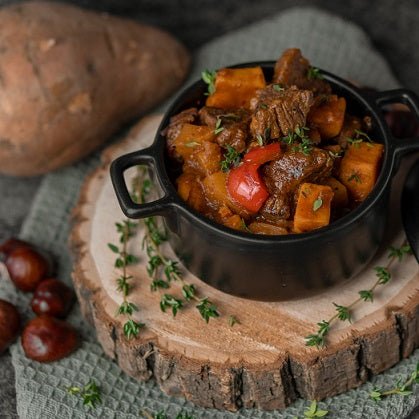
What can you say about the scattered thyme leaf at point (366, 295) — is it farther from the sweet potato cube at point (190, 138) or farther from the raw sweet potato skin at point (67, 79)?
the raw sweet potato skin at point (67, 79)

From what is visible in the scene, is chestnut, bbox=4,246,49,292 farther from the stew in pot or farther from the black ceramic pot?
the stew in pot

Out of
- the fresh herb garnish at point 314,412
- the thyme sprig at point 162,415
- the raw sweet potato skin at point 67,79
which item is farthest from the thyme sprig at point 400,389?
the raw sweet potato skin at point 67,79

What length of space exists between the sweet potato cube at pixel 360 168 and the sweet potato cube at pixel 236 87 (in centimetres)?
41

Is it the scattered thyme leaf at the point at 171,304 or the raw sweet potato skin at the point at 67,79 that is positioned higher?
the raw sweet potato skin at the point at 67,79

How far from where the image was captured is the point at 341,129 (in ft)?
9.25

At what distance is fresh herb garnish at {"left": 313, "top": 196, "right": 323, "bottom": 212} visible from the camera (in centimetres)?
255

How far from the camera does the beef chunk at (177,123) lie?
9.23 ft

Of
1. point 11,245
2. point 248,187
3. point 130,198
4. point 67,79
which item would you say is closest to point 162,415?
point 130,198

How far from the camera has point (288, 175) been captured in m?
2.64

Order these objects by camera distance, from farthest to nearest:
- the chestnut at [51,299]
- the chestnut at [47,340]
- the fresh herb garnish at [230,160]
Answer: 1. the chestnut at [51,299]
2. the chestnut at [47,340]
3. the fresh herb garnish at [230,160]

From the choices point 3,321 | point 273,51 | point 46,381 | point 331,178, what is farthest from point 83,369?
point 273,51

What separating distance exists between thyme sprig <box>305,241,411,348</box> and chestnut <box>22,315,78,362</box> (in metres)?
0.96

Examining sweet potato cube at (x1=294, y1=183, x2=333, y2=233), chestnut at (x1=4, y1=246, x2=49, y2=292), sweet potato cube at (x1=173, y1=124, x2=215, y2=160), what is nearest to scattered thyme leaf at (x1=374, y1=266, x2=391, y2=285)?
sweet potato cube at (x1=294, y1=183, x2=333, y2=233)

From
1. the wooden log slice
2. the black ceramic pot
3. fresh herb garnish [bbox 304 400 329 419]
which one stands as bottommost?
fresh herb garnish [bbox 304 400 329 419]
